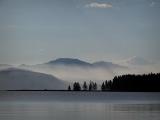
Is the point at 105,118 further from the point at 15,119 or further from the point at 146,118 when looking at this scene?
the point at 15,119

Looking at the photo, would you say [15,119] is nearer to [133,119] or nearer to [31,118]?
[31,118]

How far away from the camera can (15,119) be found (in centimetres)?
5522

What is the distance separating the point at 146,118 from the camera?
5484 centimetres

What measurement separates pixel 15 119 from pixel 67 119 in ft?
21.1

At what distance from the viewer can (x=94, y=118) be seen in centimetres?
5609

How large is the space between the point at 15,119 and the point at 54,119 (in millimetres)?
4940

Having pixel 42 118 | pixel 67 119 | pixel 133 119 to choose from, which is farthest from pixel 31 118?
pixel 133 119

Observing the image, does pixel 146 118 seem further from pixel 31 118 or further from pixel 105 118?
pixel 31 118

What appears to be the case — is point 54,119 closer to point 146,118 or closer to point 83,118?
point 83,118

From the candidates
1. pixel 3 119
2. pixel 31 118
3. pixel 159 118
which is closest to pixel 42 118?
pixel 31 118

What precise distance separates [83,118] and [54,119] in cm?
383

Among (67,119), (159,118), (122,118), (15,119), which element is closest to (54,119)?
(67,119)

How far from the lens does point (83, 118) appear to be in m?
55.7

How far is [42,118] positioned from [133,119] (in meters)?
11.2
